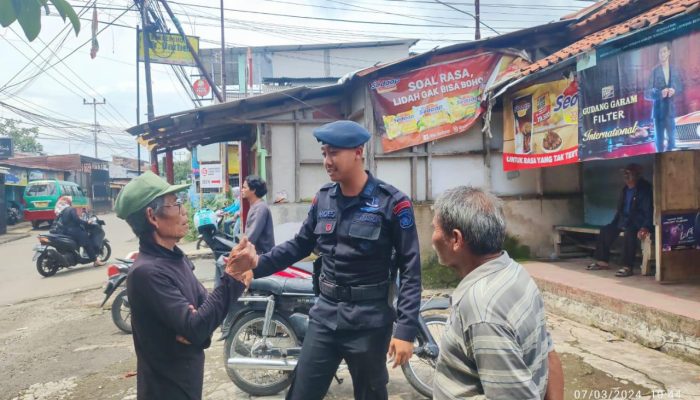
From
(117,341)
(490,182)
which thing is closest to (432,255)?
(490,182)

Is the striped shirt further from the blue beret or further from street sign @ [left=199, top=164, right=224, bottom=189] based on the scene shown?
street sign @ [left=199, top=164, right=224, bottom=189]

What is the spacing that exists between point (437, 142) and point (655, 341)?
4.39 meters

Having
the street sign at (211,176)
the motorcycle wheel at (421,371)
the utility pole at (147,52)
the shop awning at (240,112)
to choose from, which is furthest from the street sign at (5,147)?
the motorcycle wheel at (421,371)

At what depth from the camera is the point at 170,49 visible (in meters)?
14.3

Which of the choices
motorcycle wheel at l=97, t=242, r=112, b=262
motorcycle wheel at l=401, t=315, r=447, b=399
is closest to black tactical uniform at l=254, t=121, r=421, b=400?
motorcycle wheel at l=401, t=315, r=447, b=399

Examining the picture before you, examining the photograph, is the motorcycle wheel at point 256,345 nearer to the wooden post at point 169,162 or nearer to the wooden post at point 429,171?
the wooden post at point 429,171

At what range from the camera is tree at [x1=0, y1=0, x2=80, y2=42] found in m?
1.23

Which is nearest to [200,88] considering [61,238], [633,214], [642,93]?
[61,238]

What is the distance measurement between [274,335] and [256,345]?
16 centimetres

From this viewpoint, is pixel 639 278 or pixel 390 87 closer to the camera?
pixel 639 278

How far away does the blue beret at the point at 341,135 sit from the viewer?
248 centimetres

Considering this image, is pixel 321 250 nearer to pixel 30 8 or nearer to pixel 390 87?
pixel 30 8

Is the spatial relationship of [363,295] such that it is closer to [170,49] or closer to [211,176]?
[170,49]

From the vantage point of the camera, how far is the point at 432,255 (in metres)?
7.85
